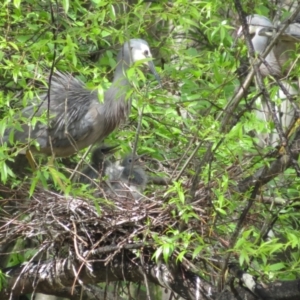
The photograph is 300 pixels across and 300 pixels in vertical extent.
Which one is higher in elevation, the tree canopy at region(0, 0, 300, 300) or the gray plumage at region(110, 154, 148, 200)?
the tree canopy at region(0, 0, 300, 300)

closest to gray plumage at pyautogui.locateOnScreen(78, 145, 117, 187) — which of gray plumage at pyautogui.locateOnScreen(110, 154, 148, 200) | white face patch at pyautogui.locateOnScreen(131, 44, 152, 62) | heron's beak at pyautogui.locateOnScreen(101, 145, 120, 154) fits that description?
heron's beak at pyautogui.locateOnScreen(101, 145, 120, 154)

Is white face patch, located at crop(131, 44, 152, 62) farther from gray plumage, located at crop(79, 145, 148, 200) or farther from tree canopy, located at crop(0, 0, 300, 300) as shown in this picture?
gray plumage, located at crop(79, 145, 148, 200)

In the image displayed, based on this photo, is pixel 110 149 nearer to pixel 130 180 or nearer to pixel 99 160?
pixel 99 160

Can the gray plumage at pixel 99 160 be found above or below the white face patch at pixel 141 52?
below

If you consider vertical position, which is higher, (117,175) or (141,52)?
(141,52)

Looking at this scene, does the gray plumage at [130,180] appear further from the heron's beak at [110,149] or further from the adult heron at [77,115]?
the adult heron at [77,115]

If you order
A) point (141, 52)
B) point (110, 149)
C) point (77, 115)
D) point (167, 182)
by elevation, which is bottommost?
point (77, 115)

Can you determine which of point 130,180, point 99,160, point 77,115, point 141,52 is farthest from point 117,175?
point 141,52

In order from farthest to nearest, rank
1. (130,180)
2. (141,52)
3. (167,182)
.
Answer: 1. (141,52)
2. (130,180)
3. (167,182)

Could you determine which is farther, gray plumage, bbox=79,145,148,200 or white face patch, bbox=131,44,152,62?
white face patch, bbox=131,44,152,62

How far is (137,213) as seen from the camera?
4.32 metres

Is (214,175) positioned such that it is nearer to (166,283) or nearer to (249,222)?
(249,222)


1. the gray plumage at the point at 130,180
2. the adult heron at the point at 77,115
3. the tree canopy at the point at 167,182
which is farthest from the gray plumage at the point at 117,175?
the adult heron at the point at 77,115

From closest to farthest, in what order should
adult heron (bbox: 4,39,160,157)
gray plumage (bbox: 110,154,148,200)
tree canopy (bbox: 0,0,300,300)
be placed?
tree canopy (bbox: 0,0,300,300)
gray plumage (bbox: 110,154,148,200)
adult heron (bbox: 4,39,160,157)
